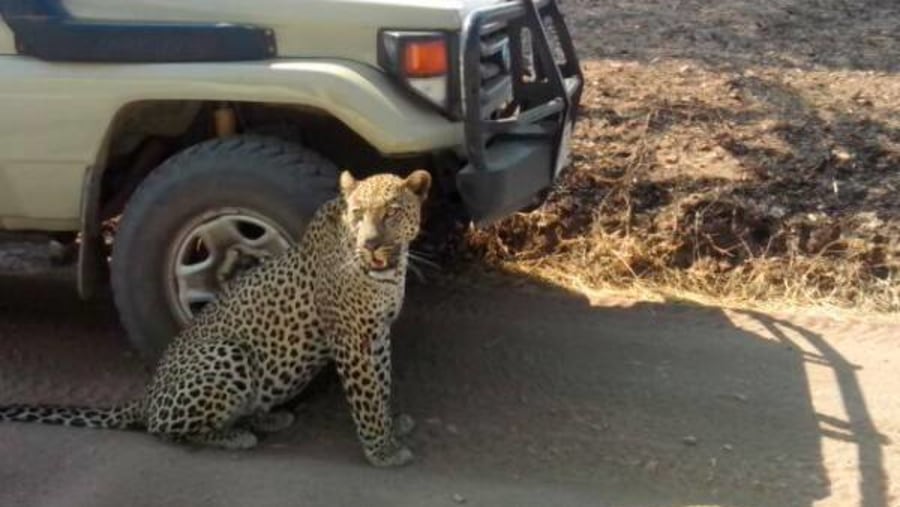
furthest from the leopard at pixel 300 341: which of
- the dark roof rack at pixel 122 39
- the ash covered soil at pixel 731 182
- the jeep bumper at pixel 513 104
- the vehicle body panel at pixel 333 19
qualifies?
the ash covered soil at pixel 731 182

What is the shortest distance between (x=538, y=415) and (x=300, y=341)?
0.95 meters

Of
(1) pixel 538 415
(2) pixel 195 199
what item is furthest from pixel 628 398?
(2) pixel 195 199

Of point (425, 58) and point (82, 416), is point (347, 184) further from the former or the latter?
point (82, 416)

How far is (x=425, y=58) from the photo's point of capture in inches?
197

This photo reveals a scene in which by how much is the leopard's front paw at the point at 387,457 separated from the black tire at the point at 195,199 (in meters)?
0.86

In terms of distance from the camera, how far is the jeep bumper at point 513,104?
197 inches

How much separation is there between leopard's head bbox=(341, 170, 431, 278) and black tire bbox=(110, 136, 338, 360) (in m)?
0.41

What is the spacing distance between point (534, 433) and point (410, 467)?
527 mm

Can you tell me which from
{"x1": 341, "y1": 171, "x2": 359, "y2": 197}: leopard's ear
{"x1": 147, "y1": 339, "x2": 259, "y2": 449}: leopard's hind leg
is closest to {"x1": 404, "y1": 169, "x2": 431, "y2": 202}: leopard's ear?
{"x1": 341, "y1": 171, "x2": 359, "y2": 197}: leopard's ear

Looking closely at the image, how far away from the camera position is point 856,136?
7.65 metres

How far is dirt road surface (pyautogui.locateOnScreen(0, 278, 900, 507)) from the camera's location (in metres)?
4.65

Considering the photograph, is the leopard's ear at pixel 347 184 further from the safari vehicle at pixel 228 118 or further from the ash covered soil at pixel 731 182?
the ash covered soil at pixel 731 182

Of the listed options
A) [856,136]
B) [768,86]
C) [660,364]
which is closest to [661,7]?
[768,86]

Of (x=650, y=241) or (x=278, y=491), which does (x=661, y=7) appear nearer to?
(x=650, y=241)
